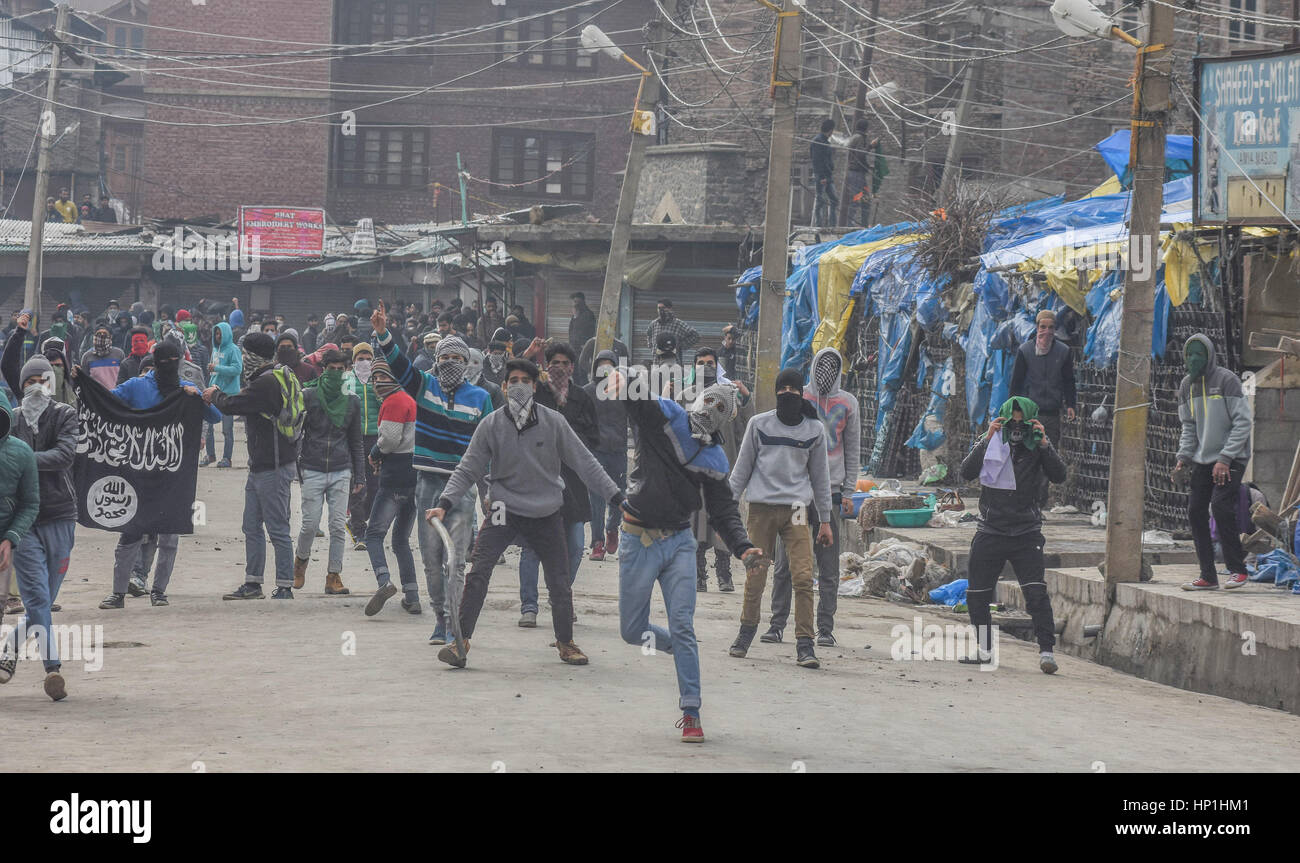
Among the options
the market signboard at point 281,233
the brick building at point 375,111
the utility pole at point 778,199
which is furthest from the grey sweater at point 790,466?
the brick building at point 375,111

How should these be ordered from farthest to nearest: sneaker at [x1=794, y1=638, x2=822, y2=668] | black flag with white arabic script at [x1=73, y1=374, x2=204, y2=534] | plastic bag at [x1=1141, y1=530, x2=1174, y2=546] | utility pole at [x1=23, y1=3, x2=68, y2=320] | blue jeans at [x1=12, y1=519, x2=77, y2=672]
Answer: utility pole at [x1=23, y1=3, x2=68, y2=320] → plastic bag at [x1=1141, y1=530, x2=1174, y2=546] → black flag with white arabic script at [x1=73, y1=374, x2=204, y2=534] → sneaker at [x1=794, y1=638, x2=822, y2=668] → blue jeans at [x1=12, y1=519, x2=77, y2=672]

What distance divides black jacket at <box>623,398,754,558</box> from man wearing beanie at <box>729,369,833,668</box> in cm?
155

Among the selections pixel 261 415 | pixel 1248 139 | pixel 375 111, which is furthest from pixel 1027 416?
pixel 375 111

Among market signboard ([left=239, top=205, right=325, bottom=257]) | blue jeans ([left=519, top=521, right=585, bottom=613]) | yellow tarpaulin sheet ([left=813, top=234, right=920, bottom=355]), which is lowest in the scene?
blue jeans ([left=519, top=521, right=585, bottom=613])

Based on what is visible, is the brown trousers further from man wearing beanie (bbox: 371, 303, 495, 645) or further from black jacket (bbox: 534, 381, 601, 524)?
man wearing beanie (bbox: 371, 303, 495, 645)

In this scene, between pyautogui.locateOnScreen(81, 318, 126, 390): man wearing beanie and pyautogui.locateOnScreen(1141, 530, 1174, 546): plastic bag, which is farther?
pyautogui.locateOnScreen(81, 318, 126, 390): man wearing beanie

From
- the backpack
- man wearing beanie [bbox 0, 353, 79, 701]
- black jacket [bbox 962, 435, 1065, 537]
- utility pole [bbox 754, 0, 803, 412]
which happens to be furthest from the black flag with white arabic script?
black jacket [bbox 962, 435, 1065, 537]

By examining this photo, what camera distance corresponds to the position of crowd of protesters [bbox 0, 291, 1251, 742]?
7992 mm

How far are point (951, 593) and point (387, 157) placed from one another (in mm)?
35835

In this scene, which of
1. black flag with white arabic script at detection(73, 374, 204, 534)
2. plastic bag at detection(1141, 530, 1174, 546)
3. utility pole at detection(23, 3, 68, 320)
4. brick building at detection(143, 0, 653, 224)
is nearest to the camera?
black flag with white arabic script at detection(73, 374, 204, 534)

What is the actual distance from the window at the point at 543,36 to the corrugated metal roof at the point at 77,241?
12894mm

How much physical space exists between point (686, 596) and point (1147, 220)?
5.12 metres

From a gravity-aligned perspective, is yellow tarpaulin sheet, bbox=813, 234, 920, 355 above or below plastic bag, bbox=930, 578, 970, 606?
above
